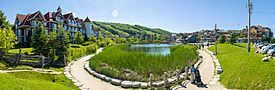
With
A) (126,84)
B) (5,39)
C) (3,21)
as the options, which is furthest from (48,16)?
(126,84)

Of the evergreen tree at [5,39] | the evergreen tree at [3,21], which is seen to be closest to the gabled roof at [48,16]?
the evergreen tree at [3,21]

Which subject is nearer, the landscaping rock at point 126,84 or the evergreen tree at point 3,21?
the landscaping rock at point 126,84

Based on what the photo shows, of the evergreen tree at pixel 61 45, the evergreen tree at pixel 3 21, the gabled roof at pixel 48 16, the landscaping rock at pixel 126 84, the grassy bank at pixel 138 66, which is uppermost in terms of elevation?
the gabled roof at pixel 48 16

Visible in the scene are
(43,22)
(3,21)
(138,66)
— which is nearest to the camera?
(138,66)

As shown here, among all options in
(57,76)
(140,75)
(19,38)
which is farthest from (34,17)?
(140,75)

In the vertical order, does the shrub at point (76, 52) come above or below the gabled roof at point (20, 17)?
below

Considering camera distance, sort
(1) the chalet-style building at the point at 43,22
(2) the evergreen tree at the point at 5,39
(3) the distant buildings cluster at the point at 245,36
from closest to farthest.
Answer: (2) the evergreen tree at the point at 5,39 → (1) the chalet-style building at the point at 43,22 → (3) the distant buildings cluster at the point at 245,36

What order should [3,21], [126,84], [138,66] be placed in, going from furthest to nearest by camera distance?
[3,21] < [138,66] < [126,84]

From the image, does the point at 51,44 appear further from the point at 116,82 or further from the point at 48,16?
the point at 48,16

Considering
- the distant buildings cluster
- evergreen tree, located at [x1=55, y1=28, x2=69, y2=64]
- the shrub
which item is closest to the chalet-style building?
the shrub

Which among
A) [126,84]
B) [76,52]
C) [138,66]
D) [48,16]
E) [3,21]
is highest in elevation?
[48,16]

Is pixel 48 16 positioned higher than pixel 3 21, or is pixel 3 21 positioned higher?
pixel 48 16

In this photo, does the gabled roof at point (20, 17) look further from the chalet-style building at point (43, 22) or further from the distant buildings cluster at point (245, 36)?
the distant buildings cluster at point (245, 36)

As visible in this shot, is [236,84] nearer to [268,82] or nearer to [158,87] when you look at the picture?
[268,82]
